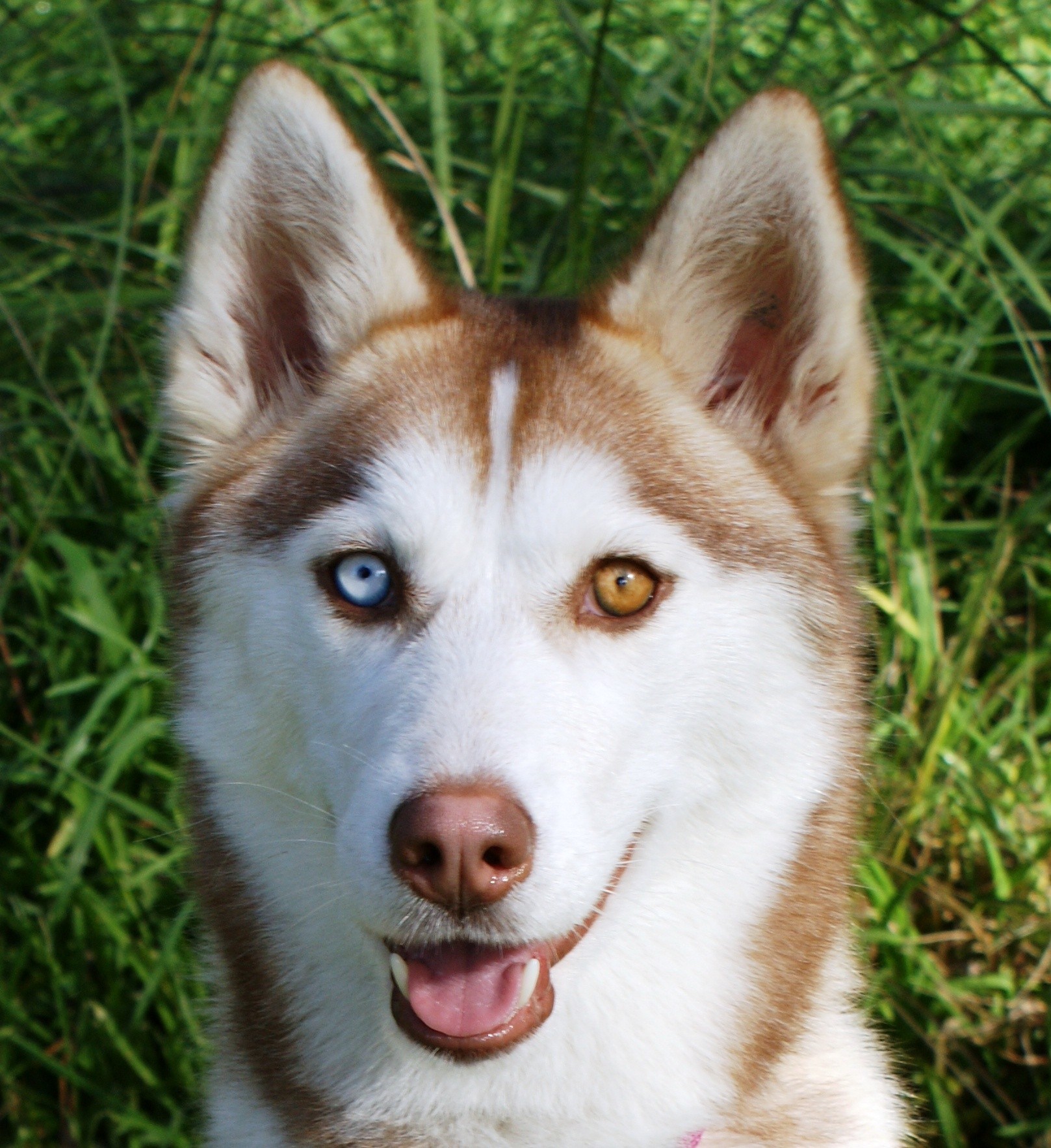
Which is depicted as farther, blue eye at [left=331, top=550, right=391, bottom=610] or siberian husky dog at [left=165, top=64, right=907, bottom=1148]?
blue eye at [left=331, top=550, right=391, bottom=610]

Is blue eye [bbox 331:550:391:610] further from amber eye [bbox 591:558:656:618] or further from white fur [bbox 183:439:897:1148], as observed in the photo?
amber eye [bbox 591:558:656:618]

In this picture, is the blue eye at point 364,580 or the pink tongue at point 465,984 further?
the blue eye at point 364,580

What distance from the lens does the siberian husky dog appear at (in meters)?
1.77

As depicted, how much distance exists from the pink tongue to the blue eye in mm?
532

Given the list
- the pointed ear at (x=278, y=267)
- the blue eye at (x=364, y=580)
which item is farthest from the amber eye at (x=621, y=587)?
the pointed ear at (x=278, y=267)

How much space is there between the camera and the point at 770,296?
2195 millimetres

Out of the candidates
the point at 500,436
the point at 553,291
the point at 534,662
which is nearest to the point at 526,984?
the point at 534,662

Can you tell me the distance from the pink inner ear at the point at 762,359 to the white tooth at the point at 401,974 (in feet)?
3.68

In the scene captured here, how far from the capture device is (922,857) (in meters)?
3.11

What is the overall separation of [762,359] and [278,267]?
91cm

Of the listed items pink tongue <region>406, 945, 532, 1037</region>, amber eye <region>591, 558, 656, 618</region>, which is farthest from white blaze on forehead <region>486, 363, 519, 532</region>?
pink tongue <region>406, 945, 532, 1037</region>

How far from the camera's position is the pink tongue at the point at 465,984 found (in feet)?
A: 5.77

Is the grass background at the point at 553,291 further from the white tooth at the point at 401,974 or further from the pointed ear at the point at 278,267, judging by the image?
the white tooth at the point at 401,974

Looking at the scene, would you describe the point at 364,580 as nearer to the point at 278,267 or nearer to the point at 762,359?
the point at 278,267
